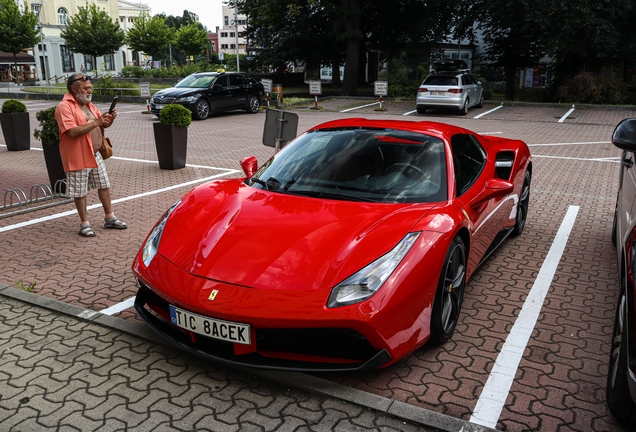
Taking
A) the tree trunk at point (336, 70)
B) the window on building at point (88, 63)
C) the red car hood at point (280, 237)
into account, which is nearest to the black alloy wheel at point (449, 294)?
the red car hood at point (280, 237)

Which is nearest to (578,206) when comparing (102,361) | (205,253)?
(205,253)

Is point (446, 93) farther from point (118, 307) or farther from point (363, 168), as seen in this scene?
point (118, 307)

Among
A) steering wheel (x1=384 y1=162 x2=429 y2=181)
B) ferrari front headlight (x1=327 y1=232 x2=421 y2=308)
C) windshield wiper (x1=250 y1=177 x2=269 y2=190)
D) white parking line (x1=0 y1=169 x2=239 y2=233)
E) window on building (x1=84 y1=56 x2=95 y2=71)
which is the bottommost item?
white parking line (x1=0 y1=169 x2=239 y2=233)

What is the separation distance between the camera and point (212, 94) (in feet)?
69.2

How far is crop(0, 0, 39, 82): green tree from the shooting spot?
46.1m

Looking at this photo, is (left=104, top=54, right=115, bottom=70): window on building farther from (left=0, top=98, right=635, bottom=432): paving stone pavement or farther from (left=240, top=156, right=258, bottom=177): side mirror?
(left=240, top=156, right=258, bottom=177): side mirror

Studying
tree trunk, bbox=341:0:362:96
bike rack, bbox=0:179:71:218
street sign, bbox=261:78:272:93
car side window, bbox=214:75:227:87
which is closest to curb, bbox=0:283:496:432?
bike rack, bbox=0:179:71:218

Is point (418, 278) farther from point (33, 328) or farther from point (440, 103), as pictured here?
point (440, 103)

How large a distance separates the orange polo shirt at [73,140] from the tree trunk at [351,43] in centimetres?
2470

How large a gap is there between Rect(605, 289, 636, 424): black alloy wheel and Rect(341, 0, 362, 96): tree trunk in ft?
91.4

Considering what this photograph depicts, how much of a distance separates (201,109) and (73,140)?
48.6 feet

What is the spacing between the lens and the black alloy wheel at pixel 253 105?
23.0m

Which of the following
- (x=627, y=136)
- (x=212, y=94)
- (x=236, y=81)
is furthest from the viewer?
(x=236, y=81)

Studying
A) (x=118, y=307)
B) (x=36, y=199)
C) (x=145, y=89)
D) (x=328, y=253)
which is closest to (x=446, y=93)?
(x=145, y=89)
